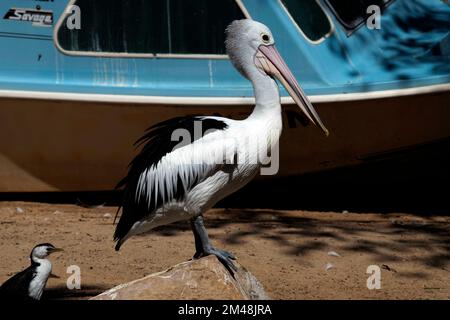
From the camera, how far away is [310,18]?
346 inches

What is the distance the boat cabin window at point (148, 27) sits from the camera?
855 centimetres

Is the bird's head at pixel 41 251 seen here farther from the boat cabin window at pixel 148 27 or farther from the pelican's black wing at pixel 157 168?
the boat cabin window at pixel 148 27

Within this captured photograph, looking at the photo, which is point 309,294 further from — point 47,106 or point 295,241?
point 47,106

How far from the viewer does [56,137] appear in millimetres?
8852

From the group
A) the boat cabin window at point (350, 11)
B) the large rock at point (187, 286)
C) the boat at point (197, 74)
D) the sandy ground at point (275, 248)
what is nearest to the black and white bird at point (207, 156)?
the large rock at point (187, 286)

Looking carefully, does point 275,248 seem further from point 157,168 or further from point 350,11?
point 350,11

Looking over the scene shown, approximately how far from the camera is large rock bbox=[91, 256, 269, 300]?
5289 mm

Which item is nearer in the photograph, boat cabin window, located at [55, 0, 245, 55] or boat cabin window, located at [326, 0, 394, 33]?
boat cabin window, located at [55, 0, 245, 55]

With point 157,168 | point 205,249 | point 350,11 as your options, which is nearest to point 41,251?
point 157,168

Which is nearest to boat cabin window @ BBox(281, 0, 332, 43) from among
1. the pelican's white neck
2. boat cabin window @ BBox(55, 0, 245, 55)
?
boat cabin window @ BBox(55, 0, 245, 55)

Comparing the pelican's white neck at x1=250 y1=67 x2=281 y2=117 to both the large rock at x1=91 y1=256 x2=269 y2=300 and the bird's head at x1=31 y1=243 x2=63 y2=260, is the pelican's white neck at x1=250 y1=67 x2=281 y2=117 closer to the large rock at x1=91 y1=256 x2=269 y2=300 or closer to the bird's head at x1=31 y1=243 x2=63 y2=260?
the large rock at x1=91 y1=256 x2=269 y2=300
